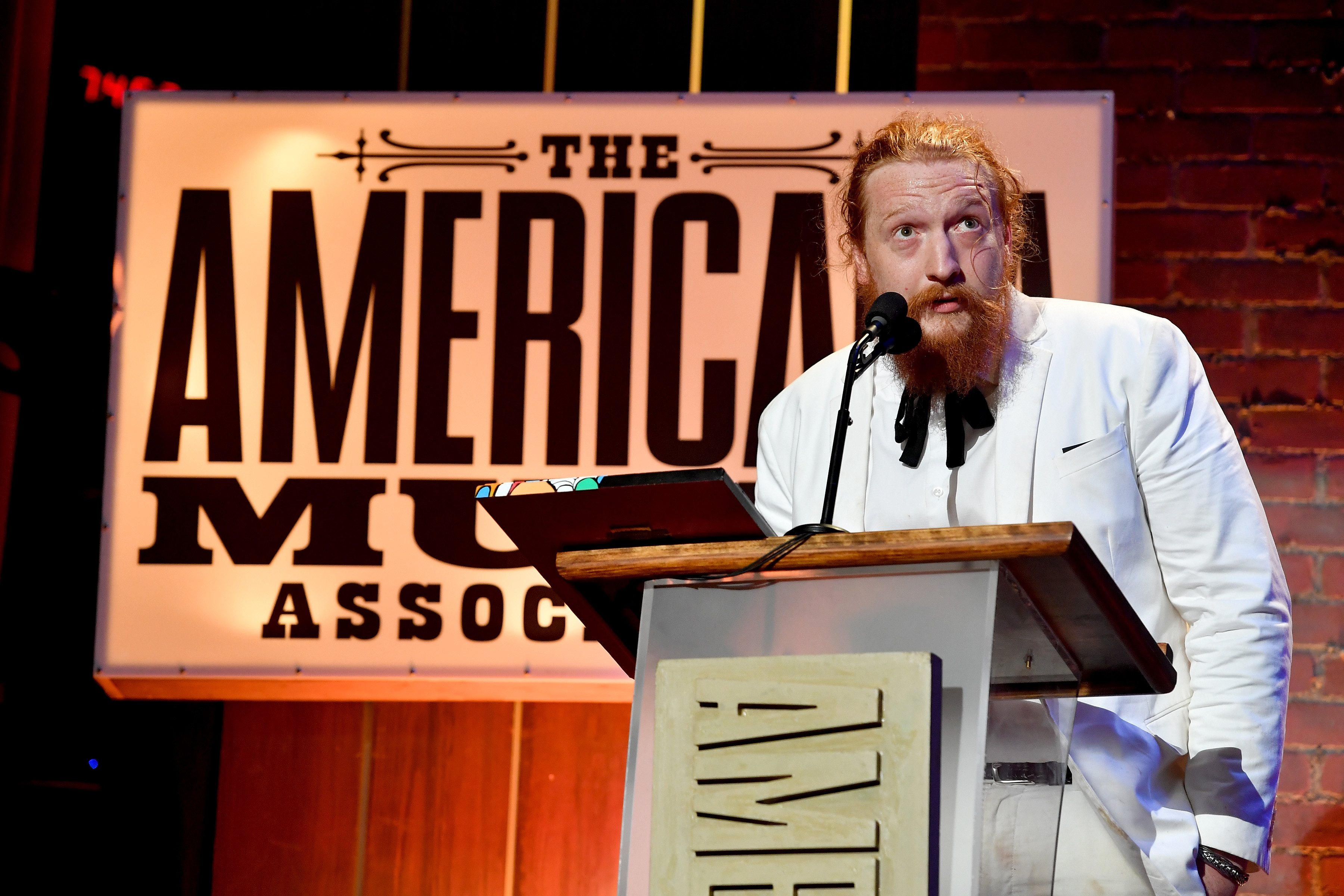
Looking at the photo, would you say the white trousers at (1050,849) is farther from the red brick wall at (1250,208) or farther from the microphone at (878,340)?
the red brick wall at (1250,208)

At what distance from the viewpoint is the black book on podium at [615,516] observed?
47.5 inches

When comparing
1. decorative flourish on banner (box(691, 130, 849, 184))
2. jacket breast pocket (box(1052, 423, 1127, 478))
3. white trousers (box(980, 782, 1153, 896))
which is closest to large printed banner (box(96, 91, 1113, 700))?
decorative flourish on banner (box(691, 130, 849, 184))

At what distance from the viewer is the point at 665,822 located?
1186 mm

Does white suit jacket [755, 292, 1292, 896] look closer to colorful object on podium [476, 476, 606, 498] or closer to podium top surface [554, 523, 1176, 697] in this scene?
podium top surface [554, 523, 1176, 697]

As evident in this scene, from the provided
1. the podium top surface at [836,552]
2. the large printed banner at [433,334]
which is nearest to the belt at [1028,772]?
the podium top surface at [836,552]

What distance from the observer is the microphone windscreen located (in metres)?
1.53

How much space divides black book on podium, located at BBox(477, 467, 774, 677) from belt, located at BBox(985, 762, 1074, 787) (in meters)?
0.31

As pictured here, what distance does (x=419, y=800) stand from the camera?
305cm

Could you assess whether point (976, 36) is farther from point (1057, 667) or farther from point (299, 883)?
point (299, 883)

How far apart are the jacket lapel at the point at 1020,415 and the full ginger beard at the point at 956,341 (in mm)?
31

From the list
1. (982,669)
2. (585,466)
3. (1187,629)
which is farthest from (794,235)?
(982,669)

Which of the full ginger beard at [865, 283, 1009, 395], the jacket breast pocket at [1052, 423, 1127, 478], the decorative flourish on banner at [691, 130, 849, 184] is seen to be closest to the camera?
the jacket breast pocket at [1052, 423, 1127, 478]

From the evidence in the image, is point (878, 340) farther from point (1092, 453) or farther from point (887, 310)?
point (1092, 453)

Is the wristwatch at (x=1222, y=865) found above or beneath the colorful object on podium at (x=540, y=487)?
beneath
